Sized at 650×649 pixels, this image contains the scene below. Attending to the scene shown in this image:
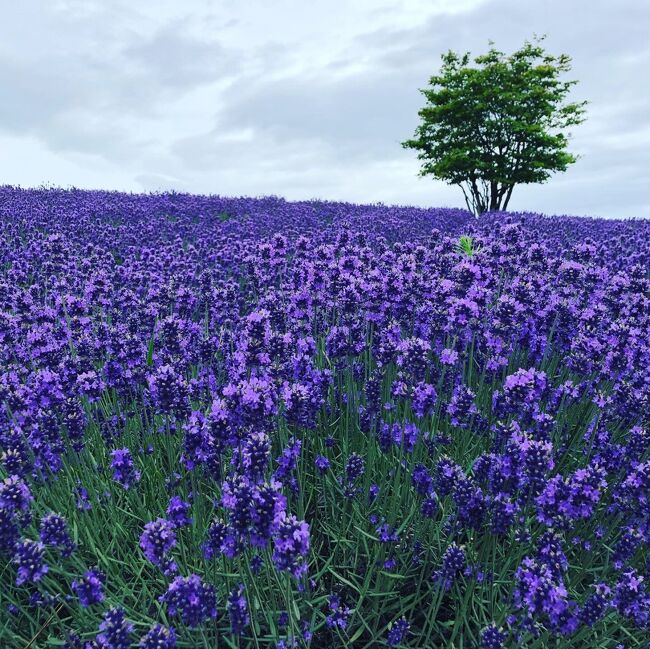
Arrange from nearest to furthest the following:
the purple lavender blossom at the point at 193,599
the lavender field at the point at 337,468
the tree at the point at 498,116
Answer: the purple lavender blossom at the point at 193,599, the lavender field at the point at 337,468, the tree at the point at 498,116

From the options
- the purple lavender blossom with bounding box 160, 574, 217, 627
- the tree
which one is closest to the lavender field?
the purple lavender blossom with bounding box 160, 574, 217, 627

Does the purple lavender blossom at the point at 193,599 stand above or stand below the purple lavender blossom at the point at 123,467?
below

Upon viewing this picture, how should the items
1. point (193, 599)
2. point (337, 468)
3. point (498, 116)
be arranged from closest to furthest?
point (193, 599) < point (337, 468) < point (498, 116)

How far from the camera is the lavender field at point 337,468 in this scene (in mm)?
2453

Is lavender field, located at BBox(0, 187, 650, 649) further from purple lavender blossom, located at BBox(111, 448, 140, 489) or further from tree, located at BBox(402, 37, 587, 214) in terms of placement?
tree, located at BBox(402, 37, 587, 214)

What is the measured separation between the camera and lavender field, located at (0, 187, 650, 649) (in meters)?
2.45

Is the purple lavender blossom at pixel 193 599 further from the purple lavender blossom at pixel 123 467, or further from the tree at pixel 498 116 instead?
the tree at pixel 498 116

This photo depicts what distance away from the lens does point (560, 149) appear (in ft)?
101

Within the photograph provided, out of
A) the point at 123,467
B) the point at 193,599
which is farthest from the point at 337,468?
the point at 193,599

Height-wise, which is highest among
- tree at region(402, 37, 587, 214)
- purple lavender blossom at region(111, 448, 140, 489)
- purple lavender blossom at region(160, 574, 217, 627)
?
tree at region(402, 37, 587, 214)

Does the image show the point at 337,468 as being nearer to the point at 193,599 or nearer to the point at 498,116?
the point at 193,599

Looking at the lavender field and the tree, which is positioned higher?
the tree

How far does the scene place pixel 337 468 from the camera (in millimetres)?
3932

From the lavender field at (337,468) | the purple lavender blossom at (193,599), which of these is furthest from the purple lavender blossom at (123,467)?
the purple lavender blossom at (193,599)
